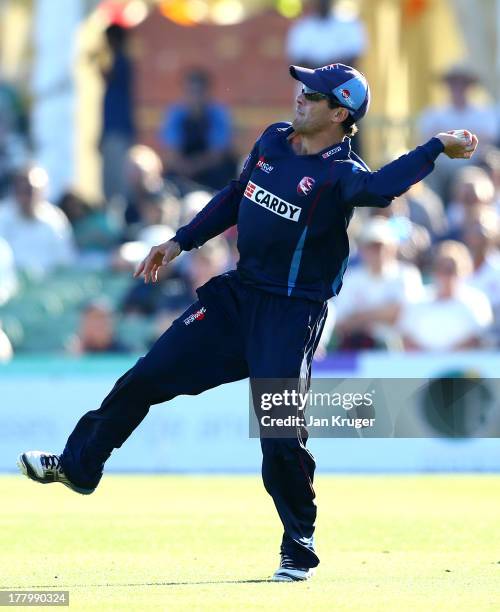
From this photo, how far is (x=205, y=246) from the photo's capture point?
14.8 meters

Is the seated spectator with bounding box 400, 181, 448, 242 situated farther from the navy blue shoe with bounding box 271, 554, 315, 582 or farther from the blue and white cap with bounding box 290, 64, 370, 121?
the navy blue shoe with bounding box 271, 554, 315, 582

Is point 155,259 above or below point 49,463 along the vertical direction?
above

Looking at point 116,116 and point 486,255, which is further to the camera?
point 116,116

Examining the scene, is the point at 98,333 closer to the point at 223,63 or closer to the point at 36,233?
the point at 36,233

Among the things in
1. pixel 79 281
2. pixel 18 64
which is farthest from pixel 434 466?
pixel 18 64

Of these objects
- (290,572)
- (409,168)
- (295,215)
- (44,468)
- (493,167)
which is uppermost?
(493,167)

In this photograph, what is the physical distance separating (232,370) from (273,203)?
798mm

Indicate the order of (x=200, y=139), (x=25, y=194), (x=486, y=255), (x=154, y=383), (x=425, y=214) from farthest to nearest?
(x=200, y=139) → (x=425, y=214) → (x=25, y=194) → (x=486, y=255) → (x=154, y=383)

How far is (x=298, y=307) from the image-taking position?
7711mm

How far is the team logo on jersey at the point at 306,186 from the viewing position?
A: 24.9 feet

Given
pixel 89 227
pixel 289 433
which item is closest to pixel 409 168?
pixel 289 433

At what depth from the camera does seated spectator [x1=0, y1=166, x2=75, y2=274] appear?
53.7 feet

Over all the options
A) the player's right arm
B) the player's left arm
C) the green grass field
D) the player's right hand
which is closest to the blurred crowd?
the green grass field

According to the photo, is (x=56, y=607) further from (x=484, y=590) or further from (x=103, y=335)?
(x=103, y=335)
